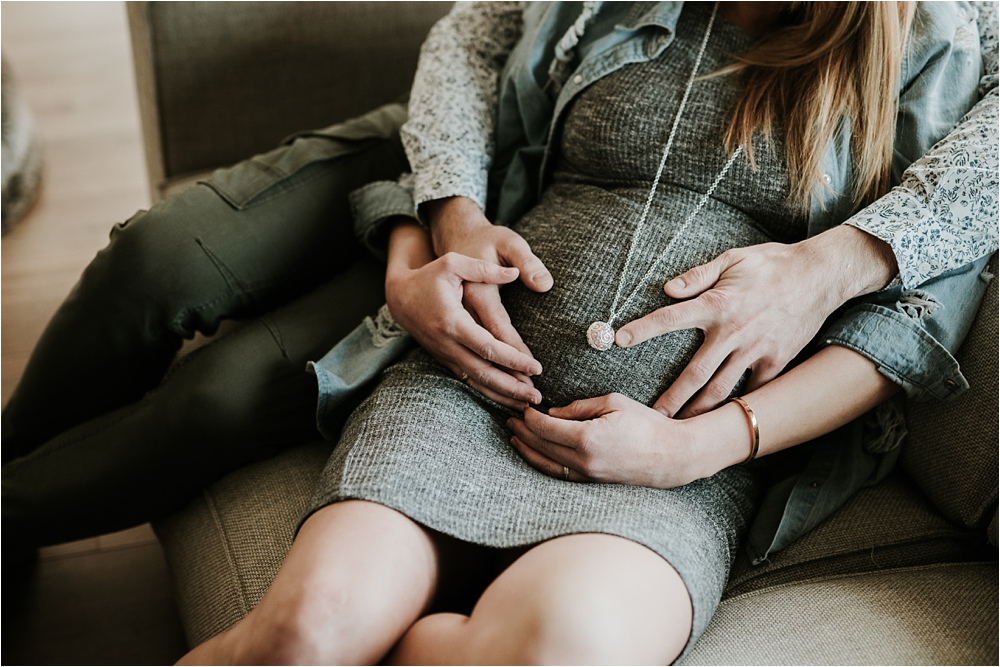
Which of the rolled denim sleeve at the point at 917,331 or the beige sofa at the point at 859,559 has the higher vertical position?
the rolled denim sleeve at the point at 917,331

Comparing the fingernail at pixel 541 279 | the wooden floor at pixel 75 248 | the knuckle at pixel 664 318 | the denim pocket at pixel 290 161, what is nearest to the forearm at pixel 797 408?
the knuckle at pixel 664 318

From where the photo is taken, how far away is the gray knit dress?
778 mm

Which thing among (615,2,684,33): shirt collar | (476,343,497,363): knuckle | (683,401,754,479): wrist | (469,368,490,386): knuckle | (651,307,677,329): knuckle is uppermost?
(615,2,684,33): shirt collar

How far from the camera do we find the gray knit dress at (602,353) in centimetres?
78

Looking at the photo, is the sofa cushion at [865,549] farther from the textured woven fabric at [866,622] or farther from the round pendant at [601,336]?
the round pendant at [601,336]

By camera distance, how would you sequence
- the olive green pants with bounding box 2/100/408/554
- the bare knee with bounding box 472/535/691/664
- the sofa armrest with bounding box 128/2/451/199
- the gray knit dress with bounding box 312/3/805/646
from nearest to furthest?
the bare knee with bounding box 472/535/691/664, the gray knit dress with bounding box 312/3/805/646, the olive green pants with bounding box 2/100/408/554, the sofa armrest with bounding box 128/2/451/199

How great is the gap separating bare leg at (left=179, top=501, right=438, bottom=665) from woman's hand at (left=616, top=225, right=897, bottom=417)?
11.7 inches

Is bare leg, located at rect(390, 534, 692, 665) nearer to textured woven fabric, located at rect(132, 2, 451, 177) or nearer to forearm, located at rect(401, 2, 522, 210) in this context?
forearm, located at rect(401, 2, 522, 210)

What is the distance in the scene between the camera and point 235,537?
3.14 ft

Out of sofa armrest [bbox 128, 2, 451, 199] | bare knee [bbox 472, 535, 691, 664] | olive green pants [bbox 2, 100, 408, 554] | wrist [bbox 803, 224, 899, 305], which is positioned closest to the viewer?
bare knee [bbox 472, 535, 691, 664]

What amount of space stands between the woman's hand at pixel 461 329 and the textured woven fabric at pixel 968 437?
1.47 feet

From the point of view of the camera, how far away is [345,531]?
0.74 meters

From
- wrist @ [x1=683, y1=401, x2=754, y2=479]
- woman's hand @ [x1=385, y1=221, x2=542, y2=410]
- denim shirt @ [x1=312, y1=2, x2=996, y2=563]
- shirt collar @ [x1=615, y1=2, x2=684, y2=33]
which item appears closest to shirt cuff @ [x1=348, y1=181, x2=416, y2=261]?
denim shirt @ [x1=312, y1=2, x2=996, y2=563]

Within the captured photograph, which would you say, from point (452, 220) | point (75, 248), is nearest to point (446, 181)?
point (452, 220)
